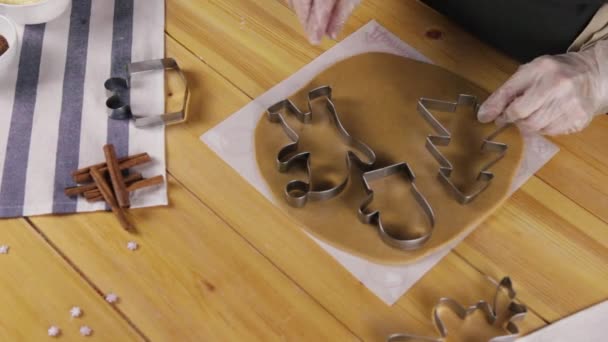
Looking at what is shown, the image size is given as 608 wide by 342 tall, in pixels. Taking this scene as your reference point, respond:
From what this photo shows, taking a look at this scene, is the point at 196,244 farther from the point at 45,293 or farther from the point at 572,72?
the point at 572,72

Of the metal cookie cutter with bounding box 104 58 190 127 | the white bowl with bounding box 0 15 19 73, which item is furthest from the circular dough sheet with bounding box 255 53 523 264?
the white bowl with bounding box 0 15 19 73

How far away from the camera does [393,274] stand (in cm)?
71

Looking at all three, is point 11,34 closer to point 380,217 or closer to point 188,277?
point 188,277

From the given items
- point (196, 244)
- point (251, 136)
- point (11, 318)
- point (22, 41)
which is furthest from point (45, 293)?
point (22, 41)

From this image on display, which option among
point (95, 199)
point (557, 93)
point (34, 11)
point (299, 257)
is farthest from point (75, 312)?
point (557, 93)

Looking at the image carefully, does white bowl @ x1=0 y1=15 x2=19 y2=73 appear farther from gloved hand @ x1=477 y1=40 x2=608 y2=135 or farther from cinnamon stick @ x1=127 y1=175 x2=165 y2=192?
gloved hand @ x1=477 y1=40 x2=608 y2=135

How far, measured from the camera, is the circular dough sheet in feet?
2.45

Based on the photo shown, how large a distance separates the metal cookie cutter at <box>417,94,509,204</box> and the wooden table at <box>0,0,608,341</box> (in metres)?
0.04

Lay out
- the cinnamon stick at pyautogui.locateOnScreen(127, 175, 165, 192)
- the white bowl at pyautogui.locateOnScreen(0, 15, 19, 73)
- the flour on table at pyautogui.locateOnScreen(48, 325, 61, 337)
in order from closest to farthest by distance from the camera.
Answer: the flour on table at pyautogui.locateOnScreen(48, 325, 61, 337)
the cinnamon stick at pyautogui.locateOnScreen(127, 175, 165, 192)
the white bowl at pyautogui.locateOnScreen(0, 15, 19, 73)

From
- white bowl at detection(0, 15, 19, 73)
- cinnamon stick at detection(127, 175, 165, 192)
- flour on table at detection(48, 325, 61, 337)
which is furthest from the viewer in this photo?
white bowl at detection(0, 15, 19, 73)

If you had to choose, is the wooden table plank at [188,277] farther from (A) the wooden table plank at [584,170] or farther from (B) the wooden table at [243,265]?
(A) the wooden table plank at [584,170]

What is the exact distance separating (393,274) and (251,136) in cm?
26

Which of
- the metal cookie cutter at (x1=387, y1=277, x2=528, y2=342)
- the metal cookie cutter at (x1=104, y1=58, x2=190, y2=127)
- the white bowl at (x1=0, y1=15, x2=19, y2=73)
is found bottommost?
the metal cookie cutter at (x1=387, y1=277, x2=528, y2=342)

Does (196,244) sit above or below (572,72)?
below
